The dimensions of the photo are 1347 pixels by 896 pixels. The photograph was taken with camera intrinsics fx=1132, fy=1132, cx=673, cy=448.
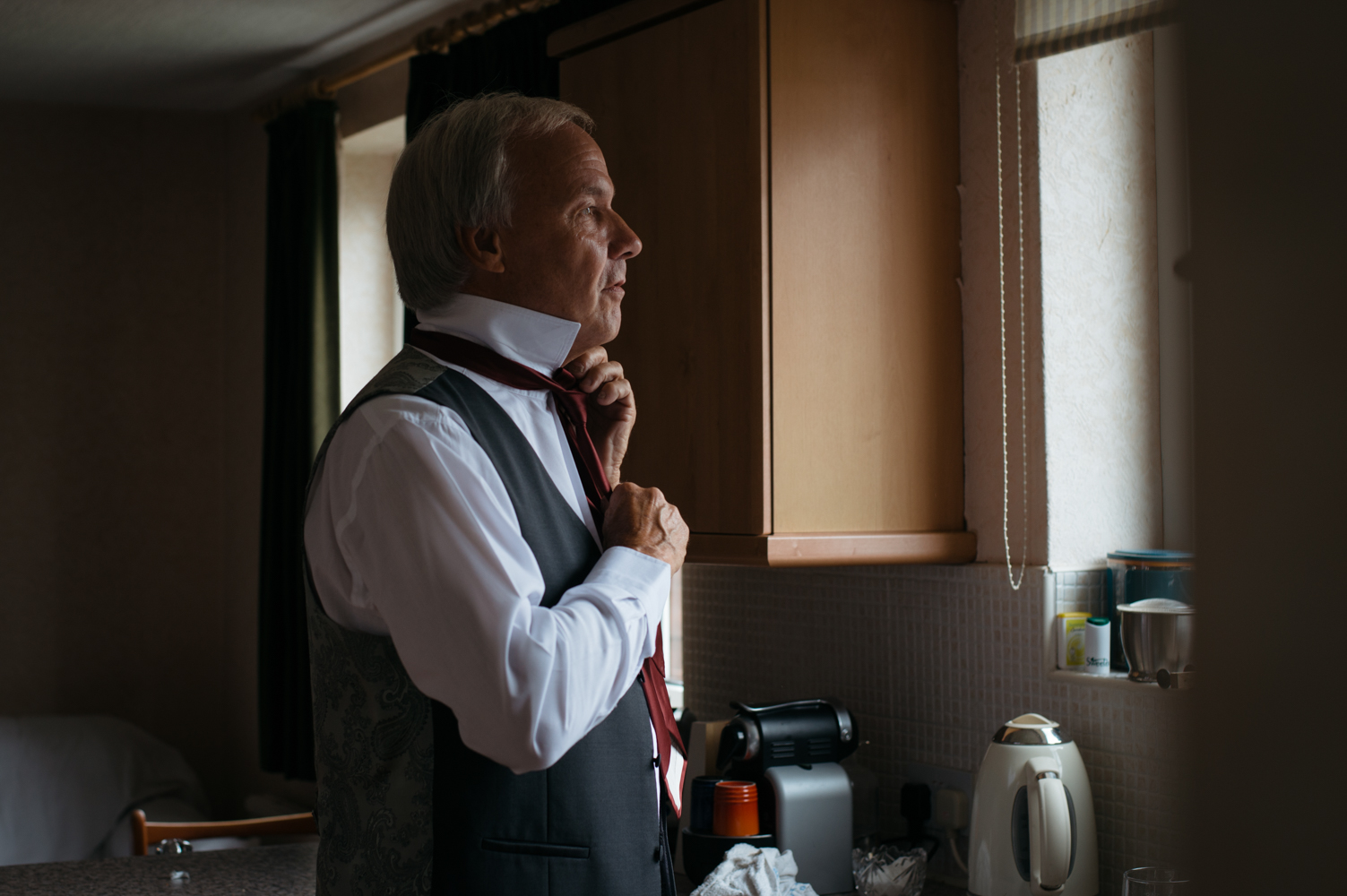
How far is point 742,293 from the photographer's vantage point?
169 cm

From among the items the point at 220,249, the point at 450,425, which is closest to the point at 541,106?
the point at 450,425

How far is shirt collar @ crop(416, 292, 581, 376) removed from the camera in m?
1.13

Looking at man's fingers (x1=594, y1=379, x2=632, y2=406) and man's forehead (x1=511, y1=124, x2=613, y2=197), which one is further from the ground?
man's forehead (x1=511, y1=124, x2=613, y2=197)

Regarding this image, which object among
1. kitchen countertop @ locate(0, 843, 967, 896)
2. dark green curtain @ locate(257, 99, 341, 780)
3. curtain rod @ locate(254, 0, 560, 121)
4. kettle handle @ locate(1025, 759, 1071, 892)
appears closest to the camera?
kettle handle @ locate(1025, 759, 1071, 892)

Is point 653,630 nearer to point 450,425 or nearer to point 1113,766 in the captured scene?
point 450,425

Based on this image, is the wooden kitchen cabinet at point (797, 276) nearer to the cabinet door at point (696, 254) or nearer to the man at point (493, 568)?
the cabinet door at point (696, 254)

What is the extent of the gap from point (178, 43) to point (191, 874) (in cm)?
246

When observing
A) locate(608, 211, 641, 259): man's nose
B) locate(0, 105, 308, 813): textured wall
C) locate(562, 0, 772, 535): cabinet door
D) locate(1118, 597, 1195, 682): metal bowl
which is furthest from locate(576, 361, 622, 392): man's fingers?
locate(0, 105, 308, 813): textured wall

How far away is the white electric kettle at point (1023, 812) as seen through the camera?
157cm

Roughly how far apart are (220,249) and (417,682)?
366cm

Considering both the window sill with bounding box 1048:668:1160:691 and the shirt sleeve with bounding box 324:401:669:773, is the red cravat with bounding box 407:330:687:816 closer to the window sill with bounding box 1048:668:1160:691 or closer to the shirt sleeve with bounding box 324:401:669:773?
the shirt sleeve with bounding box 324:401:669:773

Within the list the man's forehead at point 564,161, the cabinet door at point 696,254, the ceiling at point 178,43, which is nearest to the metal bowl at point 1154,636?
the cabinet door at point 696,254

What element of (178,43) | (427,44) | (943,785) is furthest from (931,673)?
(178,43)

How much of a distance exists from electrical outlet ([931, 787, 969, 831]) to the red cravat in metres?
0.78
